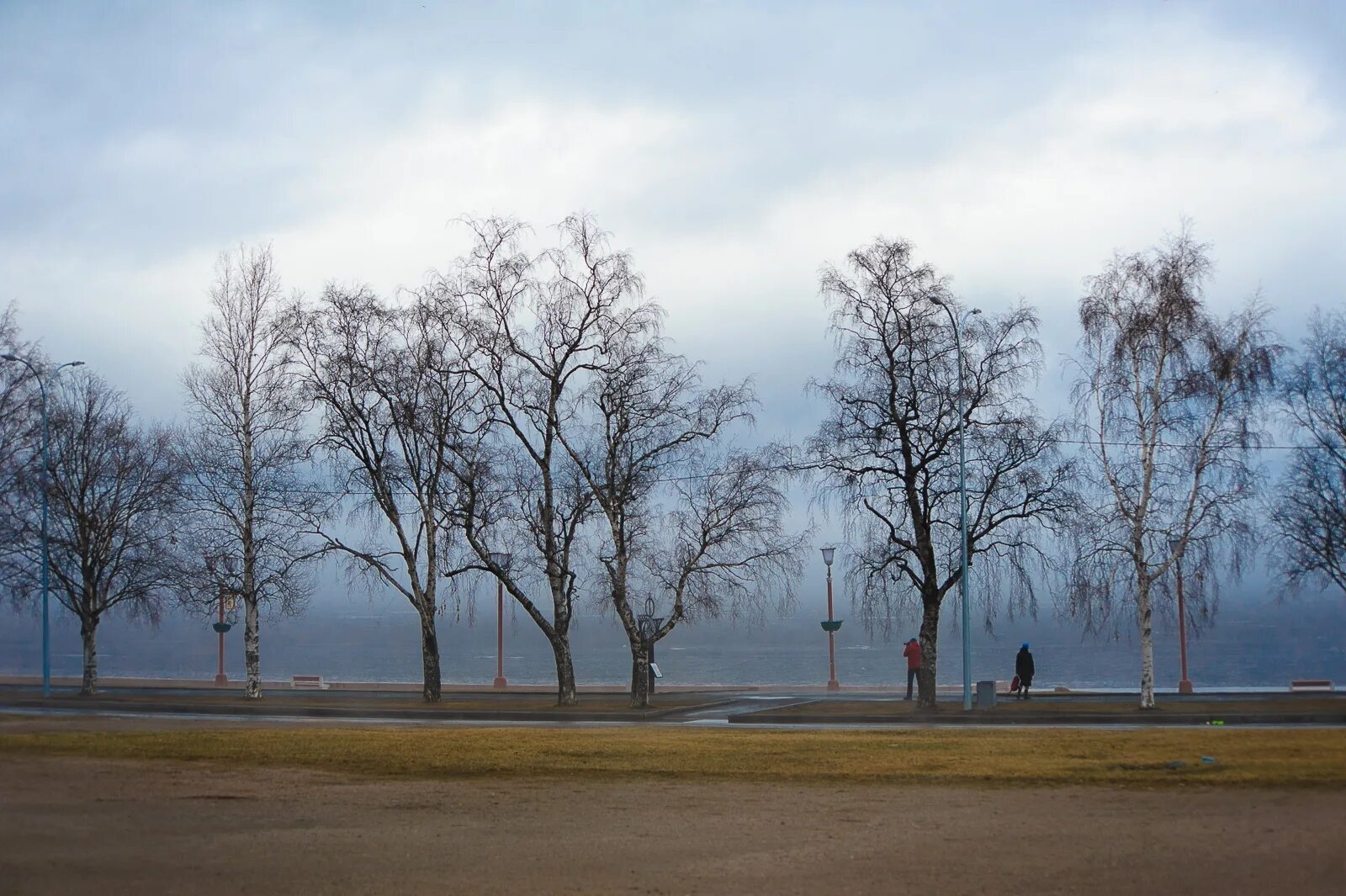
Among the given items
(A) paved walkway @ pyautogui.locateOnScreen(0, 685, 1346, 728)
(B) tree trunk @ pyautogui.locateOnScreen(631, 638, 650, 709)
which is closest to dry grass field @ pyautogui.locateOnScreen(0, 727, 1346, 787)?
(A) paved walkway @ pyautogui.locateOnScreen(0, 685, 1346, 728)

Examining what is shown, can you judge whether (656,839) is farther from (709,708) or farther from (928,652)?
(709,708)

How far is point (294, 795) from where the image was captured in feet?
50.6

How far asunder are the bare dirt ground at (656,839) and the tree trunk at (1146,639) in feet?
60.3

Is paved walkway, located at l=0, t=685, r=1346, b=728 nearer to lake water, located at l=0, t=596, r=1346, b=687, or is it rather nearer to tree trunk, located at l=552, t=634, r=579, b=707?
tree trunk, located at l=552, t=634, r=579, b=707

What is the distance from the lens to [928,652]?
34.2m

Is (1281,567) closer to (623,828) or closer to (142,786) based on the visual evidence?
(623,828)

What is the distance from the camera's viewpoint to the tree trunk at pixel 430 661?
39.6 meters

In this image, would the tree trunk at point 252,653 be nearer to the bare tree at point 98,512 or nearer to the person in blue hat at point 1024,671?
the bare tree at point 98,512

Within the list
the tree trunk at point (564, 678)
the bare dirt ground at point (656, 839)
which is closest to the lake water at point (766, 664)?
the tree trunk at point (564, 678)

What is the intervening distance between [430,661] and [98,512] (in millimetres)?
14784

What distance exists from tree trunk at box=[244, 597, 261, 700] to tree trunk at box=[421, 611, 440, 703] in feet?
19.4

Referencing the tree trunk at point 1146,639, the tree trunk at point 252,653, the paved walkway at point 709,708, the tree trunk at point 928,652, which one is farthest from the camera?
the tree trunk at point 252,653

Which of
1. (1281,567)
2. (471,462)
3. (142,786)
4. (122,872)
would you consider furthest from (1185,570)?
(122,872)

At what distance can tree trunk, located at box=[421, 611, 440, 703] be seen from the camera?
130ft
